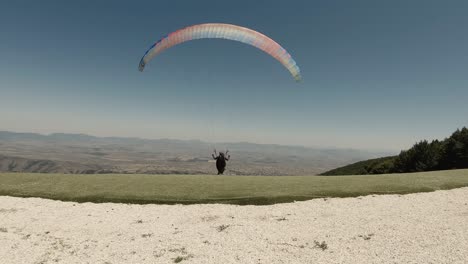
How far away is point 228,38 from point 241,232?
15524 millimetres

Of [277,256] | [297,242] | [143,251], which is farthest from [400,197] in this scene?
[143,251]

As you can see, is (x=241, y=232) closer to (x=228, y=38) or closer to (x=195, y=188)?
(x=195, y=188)

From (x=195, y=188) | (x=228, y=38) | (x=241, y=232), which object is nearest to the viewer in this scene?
(x=241, y=232)

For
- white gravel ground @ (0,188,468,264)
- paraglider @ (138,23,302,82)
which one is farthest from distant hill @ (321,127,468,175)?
paraglider @ (138,23,302,82)

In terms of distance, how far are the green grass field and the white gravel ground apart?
1.24m

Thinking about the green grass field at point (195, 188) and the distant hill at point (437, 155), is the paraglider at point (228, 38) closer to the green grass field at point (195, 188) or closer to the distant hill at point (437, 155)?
the green grass field at point (195, 188)

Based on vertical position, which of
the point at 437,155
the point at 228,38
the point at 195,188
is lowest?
the point at 195,188

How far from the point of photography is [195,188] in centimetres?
2064

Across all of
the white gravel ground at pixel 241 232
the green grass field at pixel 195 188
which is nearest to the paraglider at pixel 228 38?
the green grass field at pixel 195 188

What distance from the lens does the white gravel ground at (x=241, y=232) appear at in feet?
32.1

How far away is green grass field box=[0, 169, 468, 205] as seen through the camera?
18.2 metres

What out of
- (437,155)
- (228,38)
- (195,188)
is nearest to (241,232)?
(195,188)

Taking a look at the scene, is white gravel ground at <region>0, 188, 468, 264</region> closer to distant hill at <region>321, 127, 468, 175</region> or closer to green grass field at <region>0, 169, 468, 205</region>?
green grass field at <region>0, 169, 468, 205</region>

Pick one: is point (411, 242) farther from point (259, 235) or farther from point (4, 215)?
point (4, 215)
